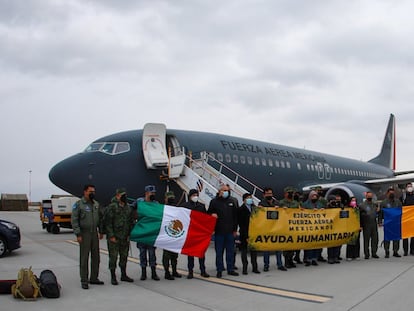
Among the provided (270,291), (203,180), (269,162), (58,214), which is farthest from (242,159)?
(270,291)

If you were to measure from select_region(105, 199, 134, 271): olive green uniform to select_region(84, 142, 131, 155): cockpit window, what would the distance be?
283 inches

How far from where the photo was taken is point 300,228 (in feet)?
32.4

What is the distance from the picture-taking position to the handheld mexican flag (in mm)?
8375

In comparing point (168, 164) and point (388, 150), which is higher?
point (388, 150)

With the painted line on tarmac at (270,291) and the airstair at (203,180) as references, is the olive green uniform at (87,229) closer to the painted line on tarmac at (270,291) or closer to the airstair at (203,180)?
the painted line on tarmac at (270,291)

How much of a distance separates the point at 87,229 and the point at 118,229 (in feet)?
1.90

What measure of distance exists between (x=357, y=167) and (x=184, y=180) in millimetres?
21213

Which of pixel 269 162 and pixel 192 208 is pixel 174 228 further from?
pixel 269 162

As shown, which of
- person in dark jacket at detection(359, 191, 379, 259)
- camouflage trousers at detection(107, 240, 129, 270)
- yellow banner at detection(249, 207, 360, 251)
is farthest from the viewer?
person in dark jacket at detection(359, 191, 379, 259)

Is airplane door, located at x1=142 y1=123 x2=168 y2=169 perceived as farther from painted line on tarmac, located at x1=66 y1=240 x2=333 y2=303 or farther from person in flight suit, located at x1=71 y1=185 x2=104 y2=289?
person in flight suit, located at x1=71 y1=185 x2=104 y2=289

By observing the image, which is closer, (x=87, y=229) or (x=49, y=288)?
(x=49, y=288)

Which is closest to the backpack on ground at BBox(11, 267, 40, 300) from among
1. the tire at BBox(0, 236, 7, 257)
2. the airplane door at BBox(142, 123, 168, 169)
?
the tire at BBox(0, 236, 7, 257)

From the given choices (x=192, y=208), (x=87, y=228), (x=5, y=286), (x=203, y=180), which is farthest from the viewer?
(x=203, y=180)

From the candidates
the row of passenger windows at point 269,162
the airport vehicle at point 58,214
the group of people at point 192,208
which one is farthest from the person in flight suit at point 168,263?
the airport vehicle at point 58,214
